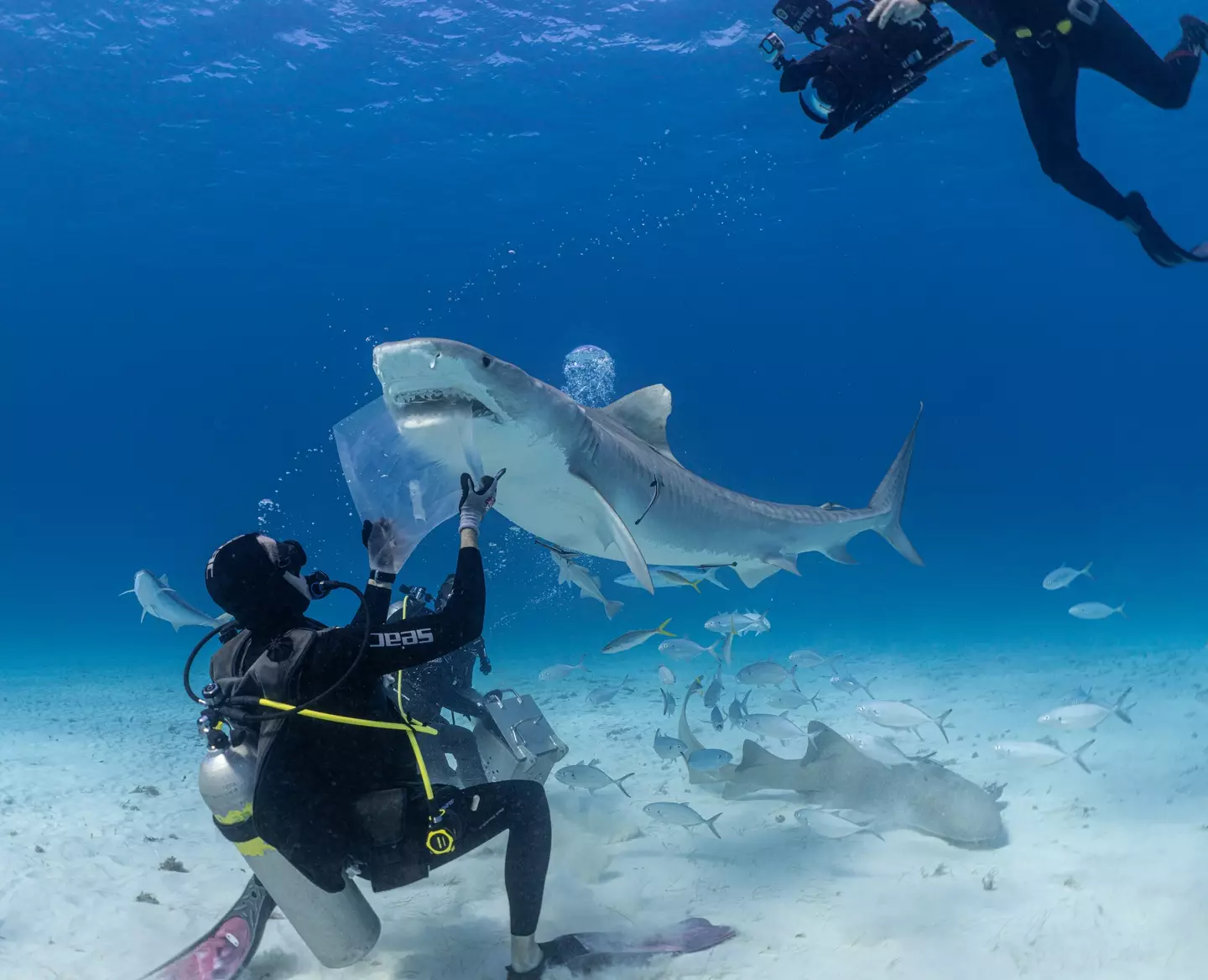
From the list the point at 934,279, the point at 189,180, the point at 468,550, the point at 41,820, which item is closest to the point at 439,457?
the point at 468,550

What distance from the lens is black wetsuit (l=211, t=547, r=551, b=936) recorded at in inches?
116

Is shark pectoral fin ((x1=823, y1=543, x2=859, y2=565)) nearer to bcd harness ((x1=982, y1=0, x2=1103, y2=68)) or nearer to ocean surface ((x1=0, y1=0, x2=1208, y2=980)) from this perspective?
ocean surface ((x1=0, y1=0, x2=1208, y2=980))

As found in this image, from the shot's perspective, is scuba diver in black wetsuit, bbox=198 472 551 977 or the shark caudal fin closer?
scuba diver in black wetsuit, bbox=198 472 551 977

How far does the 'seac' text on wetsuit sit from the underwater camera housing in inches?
184

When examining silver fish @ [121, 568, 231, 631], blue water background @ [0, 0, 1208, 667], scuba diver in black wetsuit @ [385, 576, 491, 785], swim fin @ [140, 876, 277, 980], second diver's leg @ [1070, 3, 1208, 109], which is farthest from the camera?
blue water background @ [0, 0, 1208, 667]

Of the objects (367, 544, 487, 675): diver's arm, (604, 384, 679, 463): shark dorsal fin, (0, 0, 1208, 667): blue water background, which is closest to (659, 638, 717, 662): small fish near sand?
(604, 384, 679, 463): shark dorsal fin

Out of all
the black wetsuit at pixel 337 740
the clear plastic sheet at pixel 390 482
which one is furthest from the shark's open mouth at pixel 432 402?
the black wetsuit at pixel 337 740

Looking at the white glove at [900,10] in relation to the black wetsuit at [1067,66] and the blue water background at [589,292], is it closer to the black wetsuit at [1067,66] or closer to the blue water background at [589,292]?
the black wetsuit at [1067,66]

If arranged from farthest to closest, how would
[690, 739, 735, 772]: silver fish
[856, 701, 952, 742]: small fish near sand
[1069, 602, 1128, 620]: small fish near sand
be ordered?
[1069, 602, 1128, 620]: small fish near sand → [856, 701, 952, 742]: small fish near sand → [690, 739, 735, 772]: silver fish

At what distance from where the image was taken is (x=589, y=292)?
6456cm

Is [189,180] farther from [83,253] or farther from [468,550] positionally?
[468,550]

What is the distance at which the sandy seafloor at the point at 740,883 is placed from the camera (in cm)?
400

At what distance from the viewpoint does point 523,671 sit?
23516mm

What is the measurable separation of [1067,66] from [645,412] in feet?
15.2
